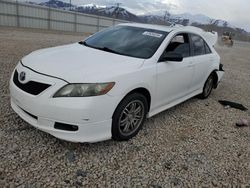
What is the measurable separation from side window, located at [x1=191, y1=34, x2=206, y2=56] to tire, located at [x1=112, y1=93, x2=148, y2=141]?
199 cm

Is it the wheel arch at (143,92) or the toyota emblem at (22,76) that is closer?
the toyota emblem at (22,76)

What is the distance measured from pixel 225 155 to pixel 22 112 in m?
2.74

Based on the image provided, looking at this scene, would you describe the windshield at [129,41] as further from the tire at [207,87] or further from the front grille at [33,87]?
the tire at [207,87]

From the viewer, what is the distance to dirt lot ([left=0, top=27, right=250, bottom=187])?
9.07 ft

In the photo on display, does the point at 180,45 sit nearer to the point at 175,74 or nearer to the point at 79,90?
the point at 175,74

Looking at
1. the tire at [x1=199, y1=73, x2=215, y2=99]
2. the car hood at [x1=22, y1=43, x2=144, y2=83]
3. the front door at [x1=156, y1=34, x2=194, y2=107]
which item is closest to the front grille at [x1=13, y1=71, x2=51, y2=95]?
the car hood at [x1=22, y1=43, x2=144, y2=83]

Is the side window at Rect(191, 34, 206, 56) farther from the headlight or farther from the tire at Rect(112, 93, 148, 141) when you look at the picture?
the headlight

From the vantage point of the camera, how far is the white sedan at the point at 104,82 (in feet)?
9.58

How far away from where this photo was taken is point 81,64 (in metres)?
3.31

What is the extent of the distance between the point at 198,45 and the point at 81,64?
2852mm

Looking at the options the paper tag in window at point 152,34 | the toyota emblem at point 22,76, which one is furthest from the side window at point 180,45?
the toyota emblem at point 22,76

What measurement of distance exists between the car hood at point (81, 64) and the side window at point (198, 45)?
72.5 inches

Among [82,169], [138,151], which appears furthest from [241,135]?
[82,169]

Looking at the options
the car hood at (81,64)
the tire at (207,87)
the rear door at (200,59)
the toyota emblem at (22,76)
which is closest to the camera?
the car hood at (81,64)
